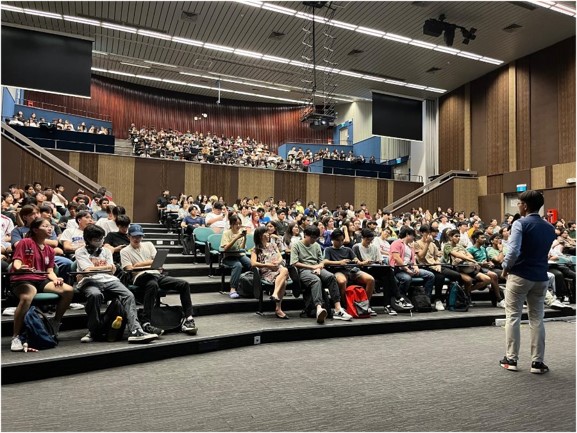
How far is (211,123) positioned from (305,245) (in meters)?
16.0

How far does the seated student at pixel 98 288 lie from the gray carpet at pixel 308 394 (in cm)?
42

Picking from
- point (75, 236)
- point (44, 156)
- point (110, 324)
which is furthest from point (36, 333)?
point (44, 156)

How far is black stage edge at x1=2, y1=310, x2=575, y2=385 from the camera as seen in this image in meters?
3.03

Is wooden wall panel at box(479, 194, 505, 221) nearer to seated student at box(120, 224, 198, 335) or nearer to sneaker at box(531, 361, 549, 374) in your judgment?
sneaker at box(531, 361, 549, 374)

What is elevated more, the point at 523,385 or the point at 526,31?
the point at 526,31

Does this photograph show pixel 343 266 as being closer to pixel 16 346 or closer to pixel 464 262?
pixel 464 262

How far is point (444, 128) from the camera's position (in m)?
16.7

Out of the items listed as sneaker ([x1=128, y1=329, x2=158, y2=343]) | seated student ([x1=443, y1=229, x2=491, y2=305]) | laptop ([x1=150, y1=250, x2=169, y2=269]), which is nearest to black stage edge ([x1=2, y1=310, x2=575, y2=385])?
sneaker ([x1=128, y1=329, x2=158, y2=343])

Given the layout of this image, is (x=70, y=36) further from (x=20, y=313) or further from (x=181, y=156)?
(x=20, y=313)

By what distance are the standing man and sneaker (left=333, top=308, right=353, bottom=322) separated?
1.80m

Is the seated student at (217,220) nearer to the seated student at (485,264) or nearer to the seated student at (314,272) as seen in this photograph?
the seated student at (314,272)

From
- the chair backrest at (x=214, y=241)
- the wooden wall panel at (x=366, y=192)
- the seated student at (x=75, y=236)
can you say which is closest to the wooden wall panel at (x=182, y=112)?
the wooden wall panel at (x=366, y=192)

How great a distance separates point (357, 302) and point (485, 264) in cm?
232

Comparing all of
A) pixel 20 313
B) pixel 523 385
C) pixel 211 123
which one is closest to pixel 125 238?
pixel 20 313
